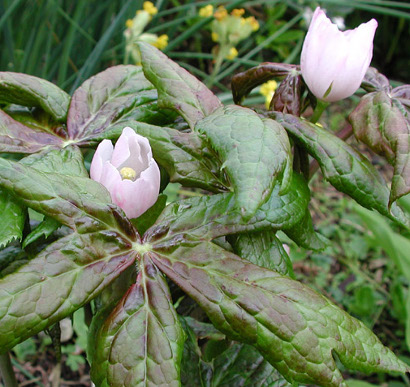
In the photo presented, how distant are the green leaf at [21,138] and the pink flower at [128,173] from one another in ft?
0.30

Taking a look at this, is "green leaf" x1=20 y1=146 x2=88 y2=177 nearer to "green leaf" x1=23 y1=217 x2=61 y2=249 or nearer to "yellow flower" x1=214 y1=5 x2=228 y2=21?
"green leaf" x1=23 y1=217 x2=61 y2=249

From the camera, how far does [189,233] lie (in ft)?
1.70

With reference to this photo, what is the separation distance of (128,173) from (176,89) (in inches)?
4.7

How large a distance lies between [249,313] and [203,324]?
0.33 m

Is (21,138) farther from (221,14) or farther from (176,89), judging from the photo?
(221,14)

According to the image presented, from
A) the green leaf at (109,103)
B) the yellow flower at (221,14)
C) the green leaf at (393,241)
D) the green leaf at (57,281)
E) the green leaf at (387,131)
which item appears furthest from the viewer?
the yellow flower at (221,14)

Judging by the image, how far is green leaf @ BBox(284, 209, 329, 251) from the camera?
1.97 feet

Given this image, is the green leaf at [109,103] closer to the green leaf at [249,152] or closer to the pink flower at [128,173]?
the pink flower at [128,173]

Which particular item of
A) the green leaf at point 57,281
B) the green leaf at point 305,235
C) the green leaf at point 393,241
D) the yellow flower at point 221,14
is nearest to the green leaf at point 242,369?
the green leaf at point 305,235

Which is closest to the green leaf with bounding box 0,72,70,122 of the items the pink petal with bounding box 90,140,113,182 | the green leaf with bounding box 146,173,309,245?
the pink petal with bounding box 90,140,113,182

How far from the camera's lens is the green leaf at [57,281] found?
1.40ft

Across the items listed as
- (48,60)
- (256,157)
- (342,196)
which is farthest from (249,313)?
(342,196)

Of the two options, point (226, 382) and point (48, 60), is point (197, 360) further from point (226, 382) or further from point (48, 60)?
point (48, 60)

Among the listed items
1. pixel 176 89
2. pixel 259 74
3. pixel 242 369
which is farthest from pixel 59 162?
pixel 242 369
